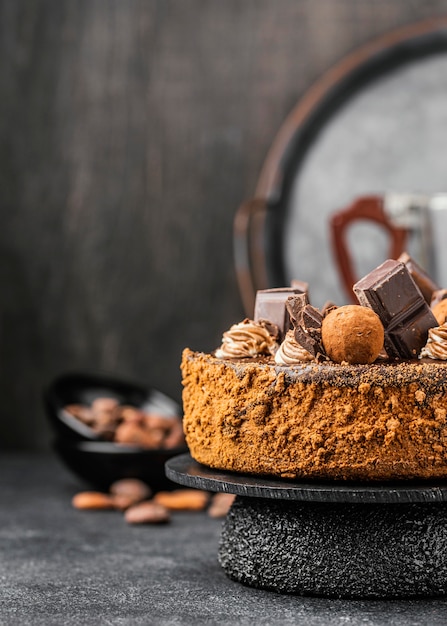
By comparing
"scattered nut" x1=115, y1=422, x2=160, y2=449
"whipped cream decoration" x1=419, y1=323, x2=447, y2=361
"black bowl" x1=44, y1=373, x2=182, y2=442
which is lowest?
"scattered nut" x1=115, y1=422, x2=160, y2=449

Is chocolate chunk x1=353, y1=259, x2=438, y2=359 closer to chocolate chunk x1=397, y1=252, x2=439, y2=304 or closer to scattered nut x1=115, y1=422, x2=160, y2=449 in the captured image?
chocolate chunk x1=397, y1=252, x2=439, y2=304

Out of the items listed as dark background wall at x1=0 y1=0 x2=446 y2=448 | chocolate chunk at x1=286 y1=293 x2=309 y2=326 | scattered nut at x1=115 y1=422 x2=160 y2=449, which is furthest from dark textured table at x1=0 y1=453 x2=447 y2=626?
dark background wall at x1=0 y1=0 x2=446 y2=448

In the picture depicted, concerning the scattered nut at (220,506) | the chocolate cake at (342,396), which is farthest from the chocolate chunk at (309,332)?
the scattered nut at (220,506)

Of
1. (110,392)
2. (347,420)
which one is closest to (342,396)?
(347,420)

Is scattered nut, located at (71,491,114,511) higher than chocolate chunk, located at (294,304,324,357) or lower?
lower

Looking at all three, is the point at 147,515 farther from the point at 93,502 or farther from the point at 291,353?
the point at 291,353
